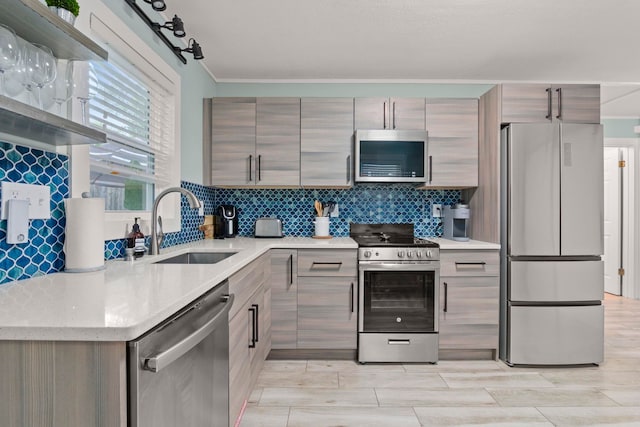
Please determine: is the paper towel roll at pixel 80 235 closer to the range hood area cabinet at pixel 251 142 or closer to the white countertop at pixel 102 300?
the white countertop at pixel 102 300

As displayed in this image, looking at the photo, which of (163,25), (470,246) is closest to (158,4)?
(163,25)

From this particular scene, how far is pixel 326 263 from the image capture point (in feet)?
9.07

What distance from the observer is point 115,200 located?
2.02 m

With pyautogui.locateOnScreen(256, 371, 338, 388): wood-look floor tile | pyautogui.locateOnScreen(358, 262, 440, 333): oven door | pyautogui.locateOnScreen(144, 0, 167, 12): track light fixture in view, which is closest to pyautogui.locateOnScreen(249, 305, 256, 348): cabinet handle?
pyautogui.locateOnScreen(256, 371, 338, 388): wood-look floor tile

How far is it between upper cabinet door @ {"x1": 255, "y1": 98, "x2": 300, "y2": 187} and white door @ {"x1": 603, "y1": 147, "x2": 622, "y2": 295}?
4340 millimetres

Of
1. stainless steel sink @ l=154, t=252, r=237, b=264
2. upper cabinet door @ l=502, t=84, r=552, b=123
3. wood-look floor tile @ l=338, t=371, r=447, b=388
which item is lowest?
wood-look floor tile @ l=338, t=371, r=447, b=388

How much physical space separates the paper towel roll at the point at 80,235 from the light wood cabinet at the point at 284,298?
143cm

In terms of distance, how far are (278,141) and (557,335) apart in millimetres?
2646

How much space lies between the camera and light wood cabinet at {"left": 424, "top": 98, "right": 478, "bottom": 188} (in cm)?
305

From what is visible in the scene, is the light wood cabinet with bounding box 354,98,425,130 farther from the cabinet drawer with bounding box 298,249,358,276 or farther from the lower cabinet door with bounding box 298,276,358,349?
the lower cabinet door with bounding box 298,276,358,349

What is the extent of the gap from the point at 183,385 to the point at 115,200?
1336mm

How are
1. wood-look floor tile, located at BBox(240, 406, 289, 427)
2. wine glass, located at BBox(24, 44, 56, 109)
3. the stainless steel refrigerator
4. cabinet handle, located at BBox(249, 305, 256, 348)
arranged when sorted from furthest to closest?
the stainless steel refrigerator, cabinet handle, located at BBox(249, 305, 256, 348), wood-look floor tile, located at BBox(240, 406, 289, 427), wine glass, located at BBox(24, 44, 56, 109)

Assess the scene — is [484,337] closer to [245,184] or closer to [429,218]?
[429,218]

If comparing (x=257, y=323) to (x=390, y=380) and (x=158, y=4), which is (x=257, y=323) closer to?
(x=390, y=380)
